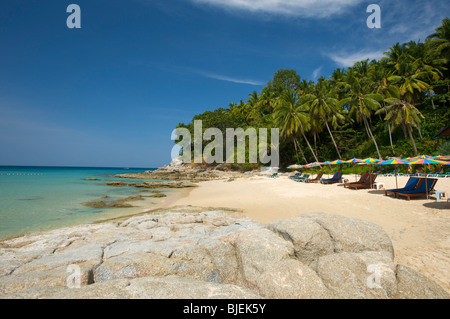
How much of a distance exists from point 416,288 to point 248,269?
92.7 inches

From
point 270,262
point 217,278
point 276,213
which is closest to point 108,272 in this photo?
point 217,278

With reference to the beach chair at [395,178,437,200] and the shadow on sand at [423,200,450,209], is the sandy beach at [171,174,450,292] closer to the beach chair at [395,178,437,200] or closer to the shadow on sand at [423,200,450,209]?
the shadow on sand at [423,200,450,209]

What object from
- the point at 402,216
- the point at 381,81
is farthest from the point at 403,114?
the point at 402,216

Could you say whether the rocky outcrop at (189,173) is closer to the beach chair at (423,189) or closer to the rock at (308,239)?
the beach chair at (423,189)

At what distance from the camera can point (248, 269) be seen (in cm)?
371

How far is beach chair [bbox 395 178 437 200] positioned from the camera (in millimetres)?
9859

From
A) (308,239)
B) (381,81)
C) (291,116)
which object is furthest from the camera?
(291,116)

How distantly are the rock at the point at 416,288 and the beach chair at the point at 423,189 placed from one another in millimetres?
8689

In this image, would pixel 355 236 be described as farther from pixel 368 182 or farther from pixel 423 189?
pixel 368 182

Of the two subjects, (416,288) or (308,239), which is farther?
(308,239)

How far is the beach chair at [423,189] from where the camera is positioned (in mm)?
9859

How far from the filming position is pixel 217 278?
12.3 ft

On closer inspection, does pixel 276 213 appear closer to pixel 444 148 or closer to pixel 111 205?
pixel 111 205
